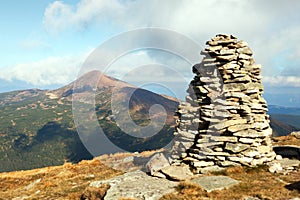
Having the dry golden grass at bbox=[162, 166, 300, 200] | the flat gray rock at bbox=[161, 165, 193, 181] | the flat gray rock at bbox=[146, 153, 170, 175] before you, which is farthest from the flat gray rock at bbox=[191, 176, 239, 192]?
the flat gray rock at bbox=[146, 153, 170, 175]

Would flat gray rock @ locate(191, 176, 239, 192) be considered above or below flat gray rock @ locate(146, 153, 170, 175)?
below

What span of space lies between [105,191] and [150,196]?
365 cm

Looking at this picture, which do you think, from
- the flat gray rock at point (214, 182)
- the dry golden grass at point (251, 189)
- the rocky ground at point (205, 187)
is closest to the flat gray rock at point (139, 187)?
the rocky ground at point (205, 187)

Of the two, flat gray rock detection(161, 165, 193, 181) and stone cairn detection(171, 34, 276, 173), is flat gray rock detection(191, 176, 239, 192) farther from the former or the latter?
stone cairn detection(171, 34, 276, 173)

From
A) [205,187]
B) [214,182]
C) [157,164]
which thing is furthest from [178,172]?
[205,187]

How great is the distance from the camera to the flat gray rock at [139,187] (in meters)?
16.8

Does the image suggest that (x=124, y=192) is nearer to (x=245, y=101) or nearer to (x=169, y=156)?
(x=169, y=156)

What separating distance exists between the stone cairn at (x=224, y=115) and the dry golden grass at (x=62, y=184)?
26.7ft

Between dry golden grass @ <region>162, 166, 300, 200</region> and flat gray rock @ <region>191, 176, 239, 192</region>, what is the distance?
1.42 feet

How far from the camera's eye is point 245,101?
2284cm

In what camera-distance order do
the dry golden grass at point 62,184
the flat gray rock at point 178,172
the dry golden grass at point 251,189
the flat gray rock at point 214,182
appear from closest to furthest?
the dry golden grass at point 251,189, the flat gray rock at point 214,182, the flat gray rock at point 178,172, the dry golden grass at point 62,184

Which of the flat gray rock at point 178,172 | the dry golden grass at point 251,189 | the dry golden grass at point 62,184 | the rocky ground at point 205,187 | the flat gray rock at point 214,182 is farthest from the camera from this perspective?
the dry golden grass at point 62,184

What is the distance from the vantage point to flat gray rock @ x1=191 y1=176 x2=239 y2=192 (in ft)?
55.1

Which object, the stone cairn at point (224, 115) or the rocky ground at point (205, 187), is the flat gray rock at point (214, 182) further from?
the stone cairn at point (224, 115)
